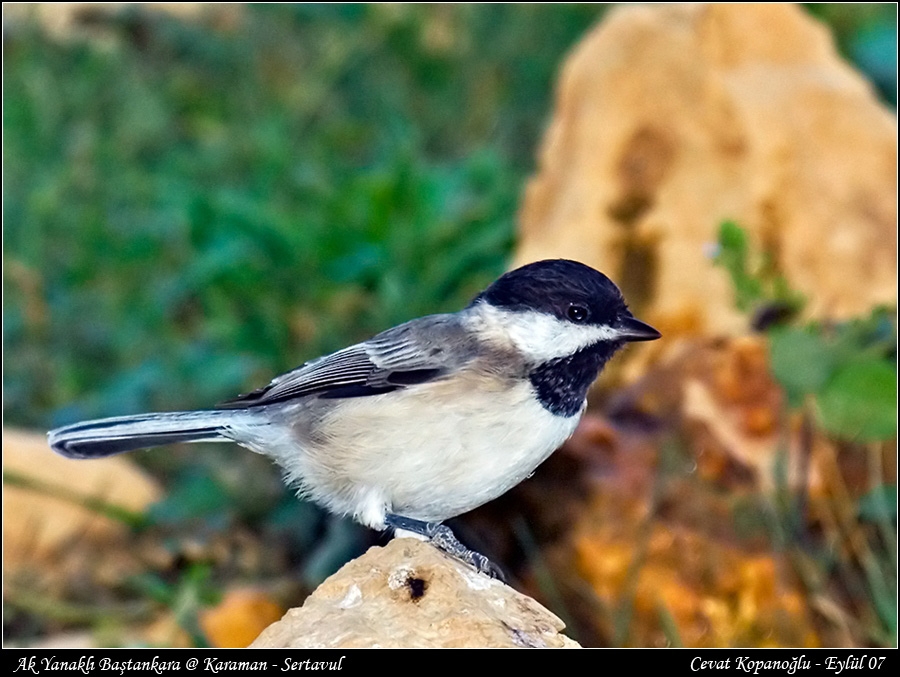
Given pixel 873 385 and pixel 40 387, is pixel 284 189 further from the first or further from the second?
pixel 873 385

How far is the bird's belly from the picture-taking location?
3463mm

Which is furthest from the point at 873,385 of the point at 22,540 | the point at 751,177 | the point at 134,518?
the point at 22,540

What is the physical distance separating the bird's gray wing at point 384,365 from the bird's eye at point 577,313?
313 mm

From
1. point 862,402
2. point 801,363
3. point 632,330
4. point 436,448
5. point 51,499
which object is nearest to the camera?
point 436,448

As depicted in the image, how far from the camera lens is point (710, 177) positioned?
5742 millimetres

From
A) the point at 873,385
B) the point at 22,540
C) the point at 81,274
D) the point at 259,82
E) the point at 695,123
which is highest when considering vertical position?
the point at 259,82

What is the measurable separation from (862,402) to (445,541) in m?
1.60

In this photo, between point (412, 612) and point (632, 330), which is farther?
point (632, 330)

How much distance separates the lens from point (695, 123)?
5.84 meters

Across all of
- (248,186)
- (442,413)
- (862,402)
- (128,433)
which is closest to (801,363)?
(862,402)

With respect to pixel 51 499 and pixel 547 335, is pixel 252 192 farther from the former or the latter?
pixel 547 335

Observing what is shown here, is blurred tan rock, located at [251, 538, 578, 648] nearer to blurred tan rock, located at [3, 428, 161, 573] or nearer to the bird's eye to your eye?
the bird's eye

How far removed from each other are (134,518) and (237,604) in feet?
2.54

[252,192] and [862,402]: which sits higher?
[252,192]
